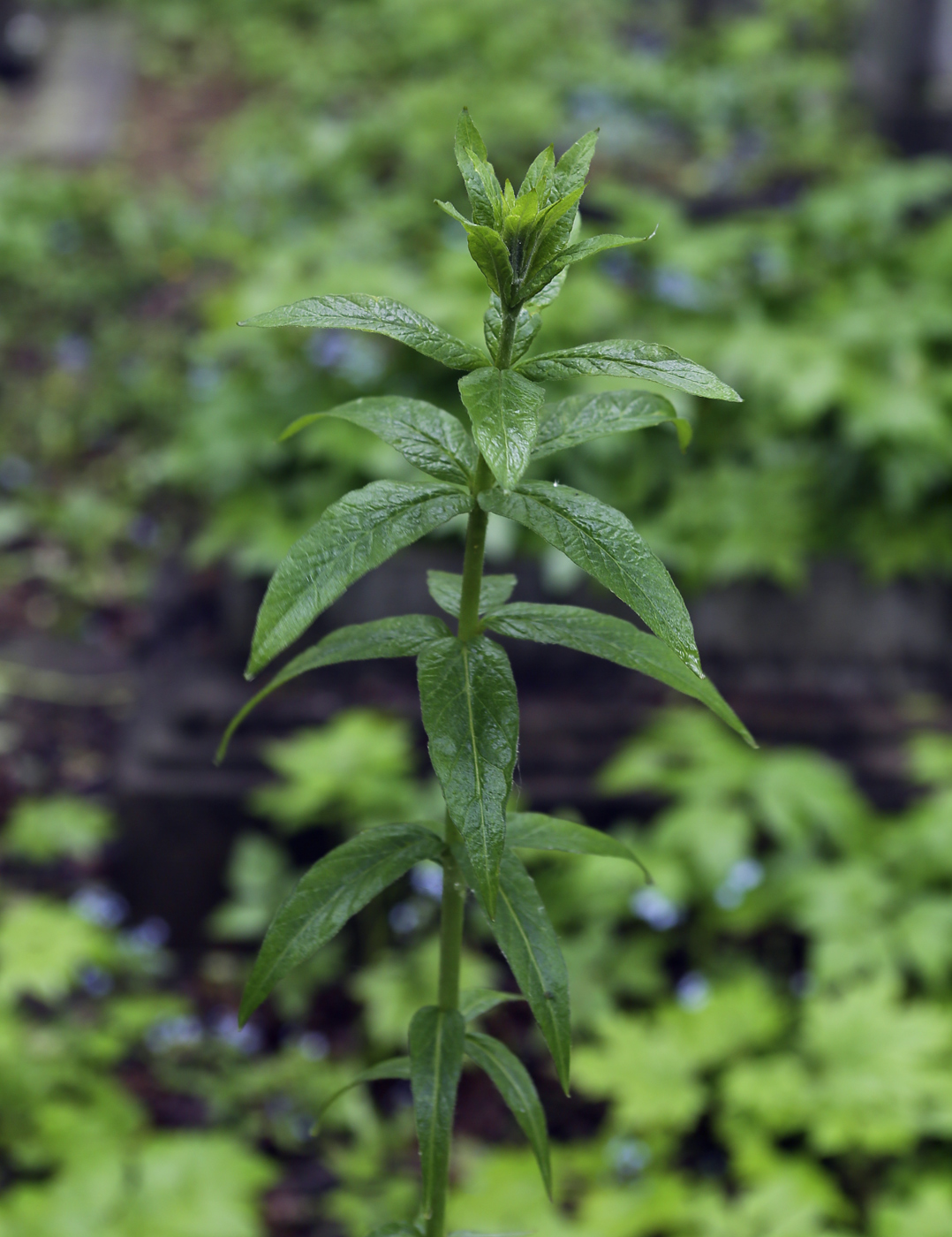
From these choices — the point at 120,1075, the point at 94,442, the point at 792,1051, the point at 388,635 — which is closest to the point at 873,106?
the point at 94,442

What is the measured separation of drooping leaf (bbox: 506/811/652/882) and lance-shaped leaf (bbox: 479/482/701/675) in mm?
171

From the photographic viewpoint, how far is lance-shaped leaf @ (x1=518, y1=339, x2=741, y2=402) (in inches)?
21.5

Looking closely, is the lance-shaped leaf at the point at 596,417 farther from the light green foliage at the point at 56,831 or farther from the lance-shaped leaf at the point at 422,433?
the light green foliage at the point at 56,831

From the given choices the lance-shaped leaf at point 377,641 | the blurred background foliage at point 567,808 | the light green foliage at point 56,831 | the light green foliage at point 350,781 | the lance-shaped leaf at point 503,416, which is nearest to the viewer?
the lance-shaped leaf at point 503,416

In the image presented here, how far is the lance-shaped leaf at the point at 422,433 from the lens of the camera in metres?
0.64

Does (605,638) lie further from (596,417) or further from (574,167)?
(574,167)

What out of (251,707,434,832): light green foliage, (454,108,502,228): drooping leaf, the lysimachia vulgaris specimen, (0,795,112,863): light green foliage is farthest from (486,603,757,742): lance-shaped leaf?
(0,795,112,863): light green foliage

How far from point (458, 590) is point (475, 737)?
0.18m

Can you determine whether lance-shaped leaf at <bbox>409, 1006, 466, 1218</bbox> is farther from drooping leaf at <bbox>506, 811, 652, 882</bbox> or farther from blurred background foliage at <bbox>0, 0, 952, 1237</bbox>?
blurred background foliage at <bbox>0, 0, 952, 1237</bbox>

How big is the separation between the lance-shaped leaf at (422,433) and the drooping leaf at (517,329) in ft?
0.18

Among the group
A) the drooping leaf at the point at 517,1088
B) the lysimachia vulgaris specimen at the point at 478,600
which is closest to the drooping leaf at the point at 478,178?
the lysimachia vulgaris specimen at the point at 478,600

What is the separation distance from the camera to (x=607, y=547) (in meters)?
0.57

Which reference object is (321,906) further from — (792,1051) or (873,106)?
(873,106)

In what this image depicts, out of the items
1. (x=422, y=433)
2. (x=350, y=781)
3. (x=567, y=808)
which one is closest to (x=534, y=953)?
(x=422, y=433)
